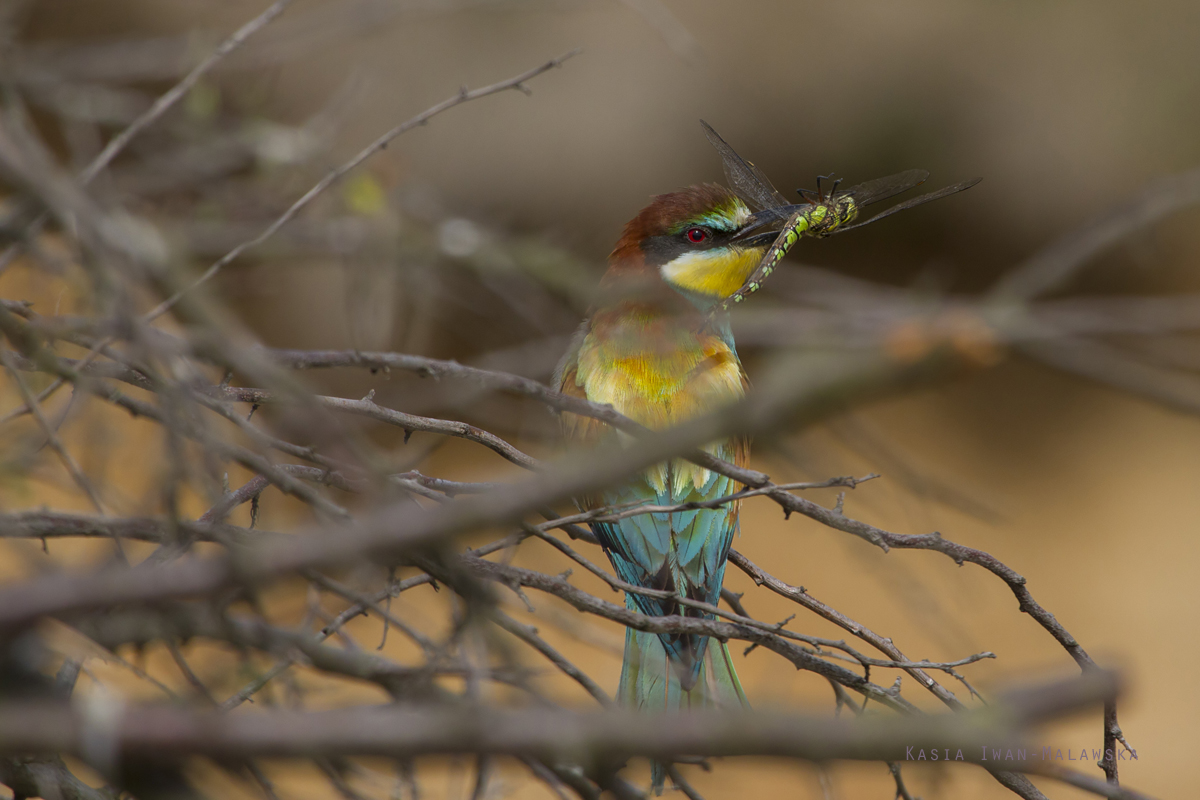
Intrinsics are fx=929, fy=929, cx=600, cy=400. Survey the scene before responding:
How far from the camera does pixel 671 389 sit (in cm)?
192

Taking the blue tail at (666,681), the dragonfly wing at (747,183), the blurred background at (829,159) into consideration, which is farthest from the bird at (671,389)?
the blurred background at (829,159)

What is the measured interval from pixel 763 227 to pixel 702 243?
0.16 m

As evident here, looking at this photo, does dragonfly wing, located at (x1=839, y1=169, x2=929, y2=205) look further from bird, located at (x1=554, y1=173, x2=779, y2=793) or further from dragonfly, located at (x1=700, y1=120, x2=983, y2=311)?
bird, located at (x1=554, y1=173, x2=779, y2=793)

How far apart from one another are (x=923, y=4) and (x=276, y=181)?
2.79 metres

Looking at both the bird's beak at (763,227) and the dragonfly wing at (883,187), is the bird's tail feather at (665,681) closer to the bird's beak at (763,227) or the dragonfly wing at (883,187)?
the bird's beak at (763,227)

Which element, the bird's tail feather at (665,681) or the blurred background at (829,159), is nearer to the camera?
the bird's tail feather at (665,681)

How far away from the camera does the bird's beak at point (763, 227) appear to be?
232cm

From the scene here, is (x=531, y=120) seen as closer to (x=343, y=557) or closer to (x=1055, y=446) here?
(x=1055, y=446)

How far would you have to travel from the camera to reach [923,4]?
382cm

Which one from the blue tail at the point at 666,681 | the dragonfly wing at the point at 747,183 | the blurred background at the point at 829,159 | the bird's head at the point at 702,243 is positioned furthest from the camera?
the blurred background at the point at 829,159

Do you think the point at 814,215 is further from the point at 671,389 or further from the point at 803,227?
the point at 671,389

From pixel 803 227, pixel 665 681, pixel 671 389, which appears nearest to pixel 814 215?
pixel 803 227

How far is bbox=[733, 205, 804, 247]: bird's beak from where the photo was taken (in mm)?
2322

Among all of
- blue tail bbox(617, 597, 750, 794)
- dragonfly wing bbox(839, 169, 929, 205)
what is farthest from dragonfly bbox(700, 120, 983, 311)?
blue tail bbox(617, 597, 750, 794)
